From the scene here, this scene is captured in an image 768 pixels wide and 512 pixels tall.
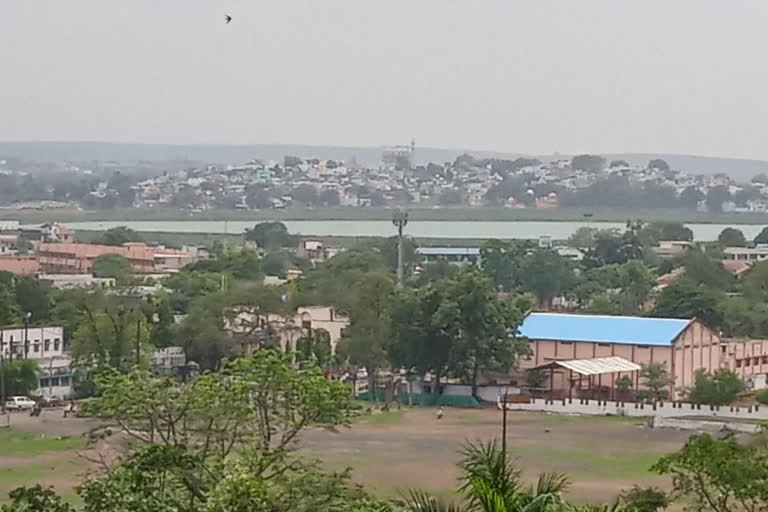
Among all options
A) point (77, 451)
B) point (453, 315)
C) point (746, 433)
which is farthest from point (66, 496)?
point (453, 315)

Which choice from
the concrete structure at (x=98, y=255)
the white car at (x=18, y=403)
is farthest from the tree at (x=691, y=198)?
the white car at (x=18, y=403)

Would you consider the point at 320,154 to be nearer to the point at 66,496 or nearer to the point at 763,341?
the point at 763,341

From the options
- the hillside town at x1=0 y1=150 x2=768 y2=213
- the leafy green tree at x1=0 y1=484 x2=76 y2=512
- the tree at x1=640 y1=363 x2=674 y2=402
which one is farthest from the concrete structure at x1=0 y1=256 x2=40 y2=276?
the hillside town at x1=0 y1=150 x2=768 y2=213

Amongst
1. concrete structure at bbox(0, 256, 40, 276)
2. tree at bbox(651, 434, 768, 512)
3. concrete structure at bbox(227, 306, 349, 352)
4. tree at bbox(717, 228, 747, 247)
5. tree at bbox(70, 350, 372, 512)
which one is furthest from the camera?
tree at bbox(717, 228, 747, 247)

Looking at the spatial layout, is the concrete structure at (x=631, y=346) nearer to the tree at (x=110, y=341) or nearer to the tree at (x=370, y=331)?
the tree at (x=370, y=331)

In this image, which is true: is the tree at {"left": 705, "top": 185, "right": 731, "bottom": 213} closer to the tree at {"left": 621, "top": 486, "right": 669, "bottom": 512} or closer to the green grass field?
the green grass field

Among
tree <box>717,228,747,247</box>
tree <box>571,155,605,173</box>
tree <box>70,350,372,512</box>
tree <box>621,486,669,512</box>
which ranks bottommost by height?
tree <box>717,228,747,247</box>
